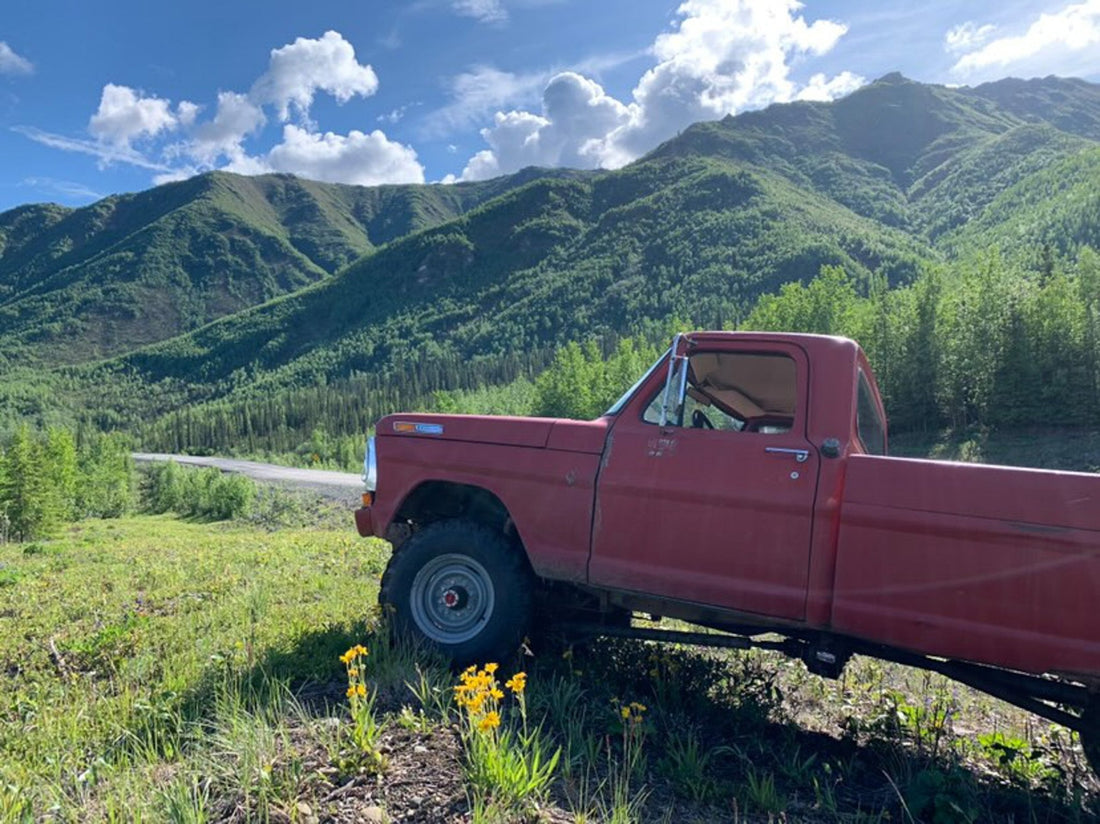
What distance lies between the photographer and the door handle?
12.8 feet

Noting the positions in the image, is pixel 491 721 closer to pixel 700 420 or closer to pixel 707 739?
pixel 707 739

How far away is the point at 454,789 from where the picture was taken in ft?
10.3

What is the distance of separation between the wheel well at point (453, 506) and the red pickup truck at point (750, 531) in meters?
0.02

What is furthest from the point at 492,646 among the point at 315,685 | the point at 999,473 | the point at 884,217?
the point at 884,217

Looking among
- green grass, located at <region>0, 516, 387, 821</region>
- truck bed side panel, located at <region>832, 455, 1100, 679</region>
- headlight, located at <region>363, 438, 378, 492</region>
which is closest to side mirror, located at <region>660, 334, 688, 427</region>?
truck bed side panel, located at <region>832, 455, 1100, 679</region>

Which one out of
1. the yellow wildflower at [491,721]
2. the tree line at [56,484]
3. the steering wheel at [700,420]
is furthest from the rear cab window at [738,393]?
the tree line at [56,484]

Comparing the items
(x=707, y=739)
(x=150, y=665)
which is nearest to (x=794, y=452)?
(x=707, y=739)

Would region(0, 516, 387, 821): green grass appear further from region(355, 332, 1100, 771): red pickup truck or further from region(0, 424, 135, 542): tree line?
region(0, 424, 135, 542): tree line

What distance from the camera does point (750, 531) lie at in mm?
3922

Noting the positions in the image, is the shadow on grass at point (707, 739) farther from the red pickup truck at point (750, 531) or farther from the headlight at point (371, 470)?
the headlight at point (371, 470)

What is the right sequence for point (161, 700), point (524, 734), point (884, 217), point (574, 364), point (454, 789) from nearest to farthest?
point (454, 789) → point (524, 734) → point (161, 700) → point (574, 364) → point (884, 217)

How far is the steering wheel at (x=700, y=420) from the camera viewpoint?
4.82 meters

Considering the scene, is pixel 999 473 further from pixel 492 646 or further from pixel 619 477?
pixel 492 646

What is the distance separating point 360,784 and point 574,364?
55.6 m
